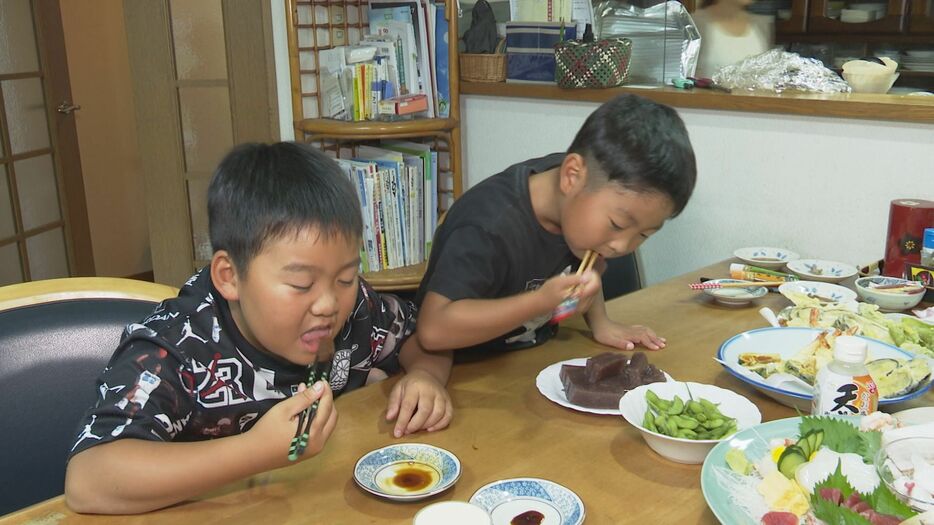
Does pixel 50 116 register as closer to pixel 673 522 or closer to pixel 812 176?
pixel 812 176

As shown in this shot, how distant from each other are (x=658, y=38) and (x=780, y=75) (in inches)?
14.1

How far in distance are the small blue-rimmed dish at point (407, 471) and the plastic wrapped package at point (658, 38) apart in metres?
1.55

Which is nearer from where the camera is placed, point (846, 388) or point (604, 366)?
point (846, 388)

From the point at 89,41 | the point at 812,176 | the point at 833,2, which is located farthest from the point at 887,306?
the point at 89,41

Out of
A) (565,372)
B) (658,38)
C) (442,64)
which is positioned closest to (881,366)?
(565,372)

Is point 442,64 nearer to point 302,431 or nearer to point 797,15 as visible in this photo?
point 302,431

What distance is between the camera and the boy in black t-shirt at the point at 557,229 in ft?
4.05

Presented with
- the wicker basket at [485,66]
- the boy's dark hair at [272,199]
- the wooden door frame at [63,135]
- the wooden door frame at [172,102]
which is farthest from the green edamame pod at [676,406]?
the wooden door frame at [63,135]

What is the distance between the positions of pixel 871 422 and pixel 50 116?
3.78m

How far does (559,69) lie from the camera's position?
7.43 ft

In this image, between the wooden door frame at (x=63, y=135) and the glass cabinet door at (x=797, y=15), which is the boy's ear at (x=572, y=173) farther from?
the wooden door frame at (x=63, y=135)

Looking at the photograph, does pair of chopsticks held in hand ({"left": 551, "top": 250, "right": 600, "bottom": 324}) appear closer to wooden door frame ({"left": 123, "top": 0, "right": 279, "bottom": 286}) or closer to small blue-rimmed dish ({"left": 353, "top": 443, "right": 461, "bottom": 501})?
small blue-rimmed dish ({"left": 353, "top": 443, "right": 461, "bottom": 501})

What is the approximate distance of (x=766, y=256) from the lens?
189 cm

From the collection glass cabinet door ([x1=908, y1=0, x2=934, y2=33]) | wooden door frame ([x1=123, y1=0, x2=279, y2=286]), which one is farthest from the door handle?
glass cabinet door ([x1=908, y1=0, x2=934, y2=33])
